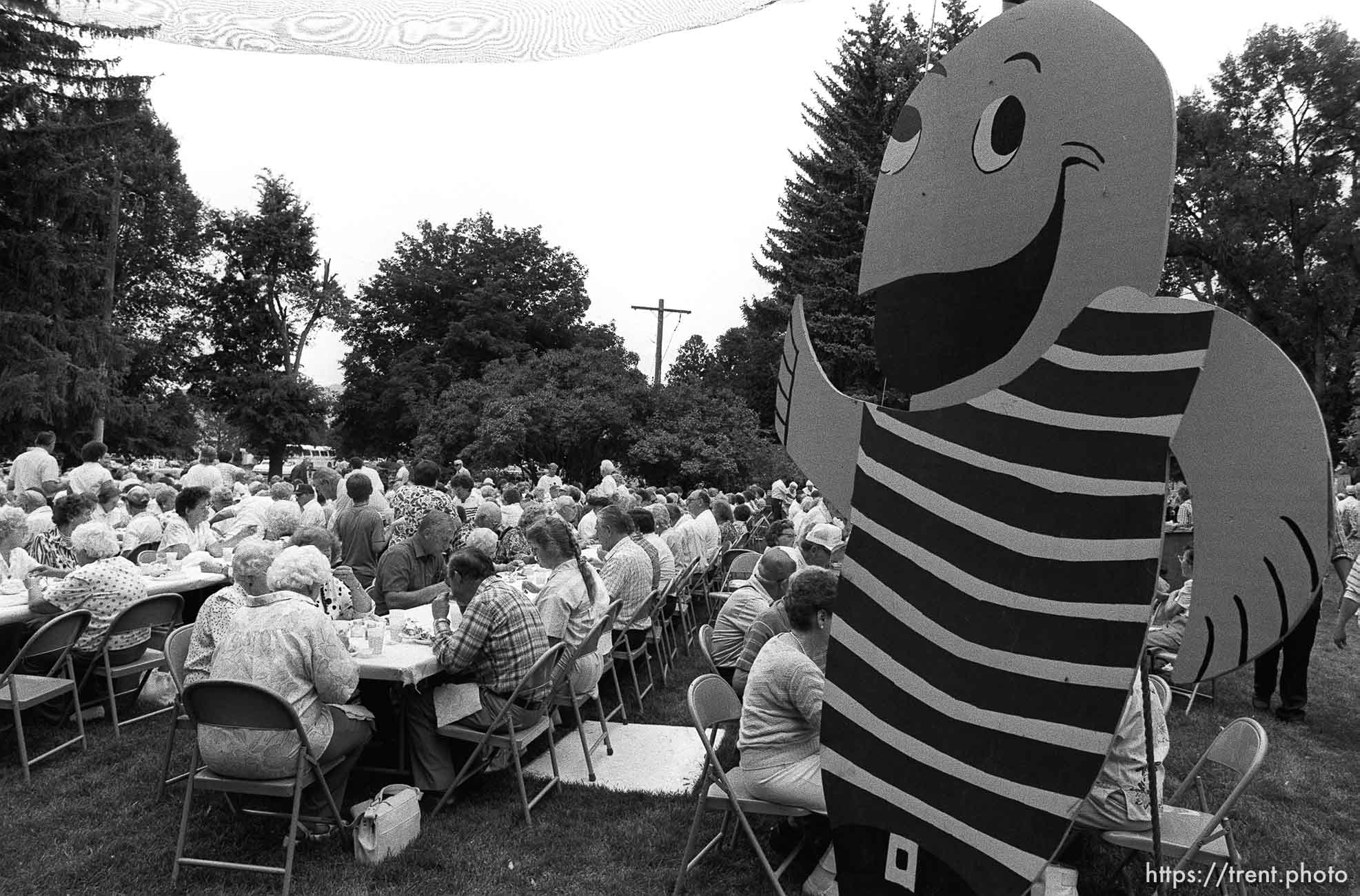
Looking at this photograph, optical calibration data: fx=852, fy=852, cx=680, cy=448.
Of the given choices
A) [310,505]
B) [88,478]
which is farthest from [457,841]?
[88,478]

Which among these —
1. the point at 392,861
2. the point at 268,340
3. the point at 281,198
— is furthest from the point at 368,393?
the point at 392,861

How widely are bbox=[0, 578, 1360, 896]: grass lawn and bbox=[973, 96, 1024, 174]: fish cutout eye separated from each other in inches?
108

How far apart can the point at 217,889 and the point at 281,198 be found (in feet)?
118

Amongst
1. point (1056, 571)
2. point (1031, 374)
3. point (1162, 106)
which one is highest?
point (1162, 106)

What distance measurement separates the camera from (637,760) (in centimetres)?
496

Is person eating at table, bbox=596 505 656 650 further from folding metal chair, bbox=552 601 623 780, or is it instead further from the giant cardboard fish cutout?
the giant cardboard fish cutout

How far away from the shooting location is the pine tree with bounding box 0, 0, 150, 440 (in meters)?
17.8

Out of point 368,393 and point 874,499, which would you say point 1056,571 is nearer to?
point 874,499

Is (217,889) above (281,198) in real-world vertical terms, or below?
below

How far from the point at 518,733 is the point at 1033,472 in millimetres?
2999

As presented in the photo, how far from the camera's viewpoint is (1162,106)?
207cm

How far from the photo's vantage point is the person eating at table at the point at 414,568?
5906 millimetres

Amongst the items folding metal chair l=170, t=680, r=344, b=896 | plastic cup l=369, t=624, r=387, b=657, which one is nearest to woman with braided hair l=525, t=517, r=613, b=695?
plastic cup l=369, t=624, r=387, b=657

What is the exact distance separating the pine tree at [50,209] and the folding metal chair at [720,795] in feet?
65.3
